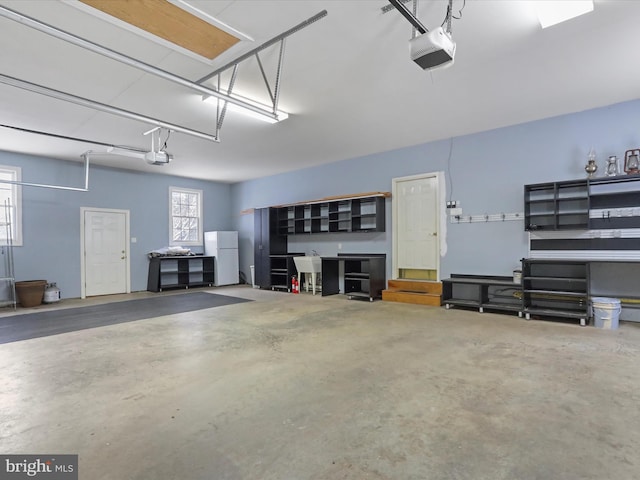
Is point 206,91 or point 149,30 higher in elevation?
point 149,30

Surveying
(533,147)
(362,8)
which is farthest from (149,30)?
(533,147)

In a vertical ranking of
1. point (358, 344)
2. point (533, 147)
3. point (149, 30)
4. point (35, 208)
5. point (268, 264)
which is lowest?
point (358, 344)

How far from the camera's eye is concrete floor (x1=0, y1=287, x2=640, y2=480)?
1754mm

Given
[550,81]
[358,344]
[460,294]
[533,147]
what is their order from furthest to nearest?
[460,294]
[533,147]
[550,81]
[358,344]

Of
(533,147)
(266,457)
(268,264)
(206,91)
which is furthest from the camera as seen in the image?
(268,264)

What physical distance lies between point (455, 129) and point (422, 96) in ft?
5.32

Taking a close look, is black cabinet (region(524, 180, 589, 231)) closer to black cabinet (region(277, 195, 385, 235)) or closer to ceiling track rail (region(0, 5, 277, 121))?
black cabinet (region(277, 195, 385, 235))

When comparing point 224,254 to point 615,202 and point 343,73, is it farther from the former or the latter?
point 615,202

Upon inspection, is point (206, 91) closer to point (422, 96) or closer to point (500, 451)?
point (422, 96)

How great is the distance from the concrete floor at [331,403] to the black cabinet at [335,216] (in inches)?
130

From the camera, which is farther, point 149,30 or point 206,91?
point 206,91

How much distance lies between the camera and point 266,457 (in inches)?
70.8

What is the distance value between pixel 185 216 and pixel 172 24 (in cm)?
726

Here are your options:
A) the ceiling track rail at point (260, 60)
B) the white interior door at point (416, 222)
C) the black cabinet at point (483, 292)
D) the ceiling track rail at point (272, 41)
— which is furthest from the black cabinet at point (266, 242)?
the ceiling track rail at point (272, 41)
